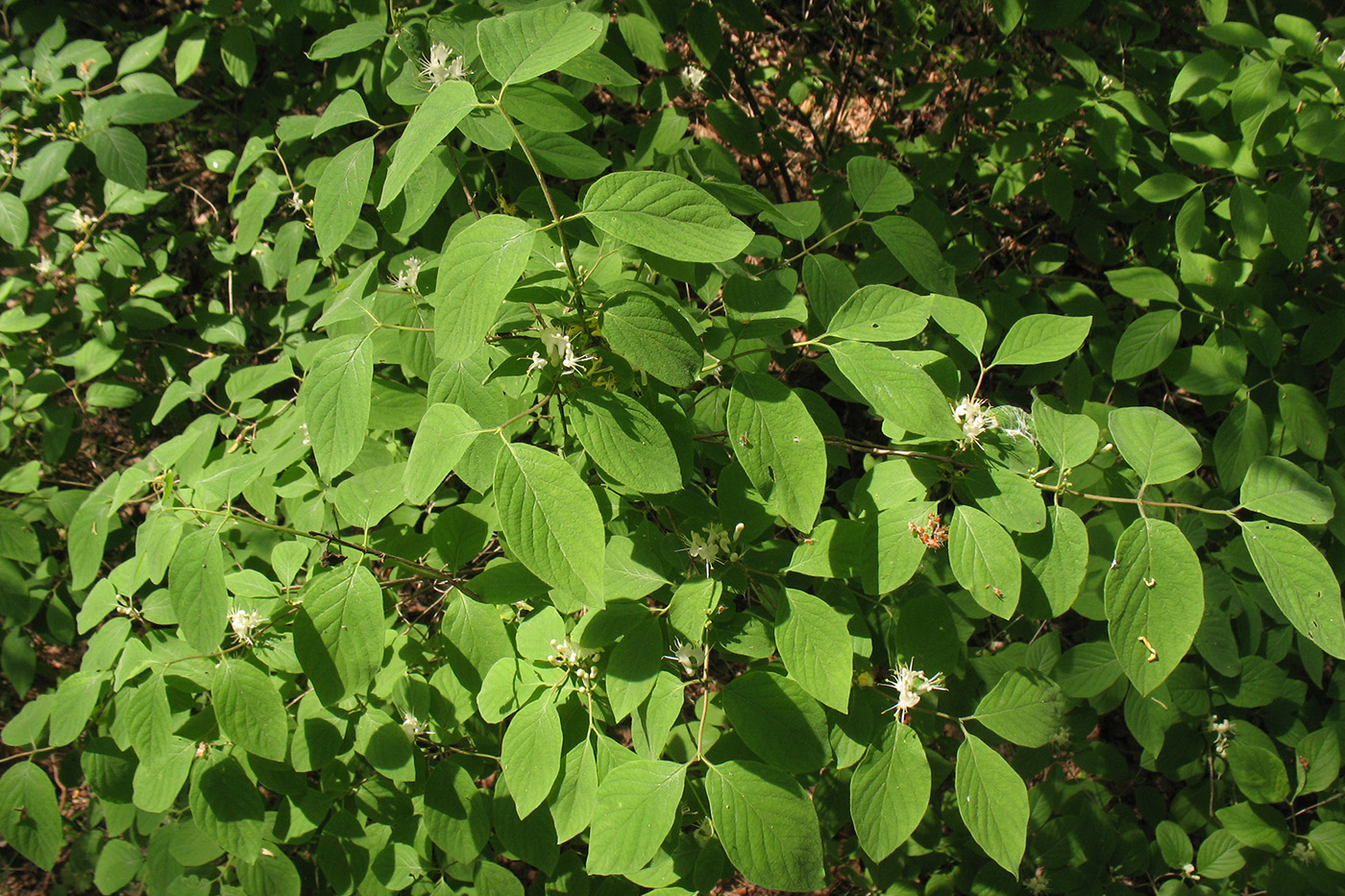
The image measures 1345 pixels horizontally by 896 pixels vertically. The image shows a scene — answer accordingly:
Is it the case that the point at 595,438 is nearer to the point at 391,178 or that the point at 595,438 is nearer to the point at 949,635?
the point at 391,178

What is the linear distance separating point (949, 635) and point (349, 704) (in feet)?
3.98

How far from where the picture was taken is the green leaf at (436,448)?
1.03 meters

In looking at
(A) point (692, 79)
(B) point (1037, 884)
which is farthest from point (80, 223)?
(B) point (1037, 884)

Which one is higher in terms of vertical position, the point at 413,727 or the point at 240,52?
the point at 240,52

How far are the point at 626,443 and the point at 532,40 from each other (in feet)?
1.89

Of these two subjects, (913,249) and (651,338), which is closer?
(651,338)

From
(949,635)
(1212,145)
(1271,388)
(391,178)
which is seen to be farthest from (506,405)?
(1271,388)

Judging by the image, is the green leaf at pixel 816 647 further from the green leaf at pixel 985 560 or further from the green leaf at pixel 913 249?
the green leaf at pixel 913 249

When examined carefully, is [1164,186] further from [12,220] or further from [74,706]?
[12,220]

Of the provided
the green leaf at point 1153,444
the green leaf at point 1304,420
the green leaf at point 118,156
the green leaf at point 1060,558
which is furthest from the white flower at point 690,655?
the green leaf at point 118,156

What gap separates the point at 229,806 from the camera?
1450 millimetres

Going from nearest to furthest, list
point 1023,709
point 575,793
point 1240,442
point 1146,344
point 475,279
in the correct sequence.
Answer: point 475,279, point 575,793, point 1023,709, point 1240,442, point 1146,344

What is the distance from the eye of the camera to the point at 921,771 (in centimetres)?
119

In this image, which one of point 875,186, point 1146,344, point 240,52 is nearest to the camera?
point 875,186
